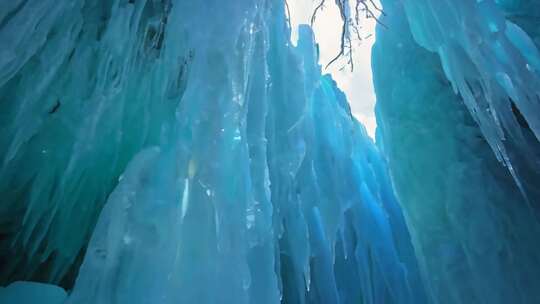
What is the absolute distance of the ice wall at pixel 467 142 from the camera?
2.94m

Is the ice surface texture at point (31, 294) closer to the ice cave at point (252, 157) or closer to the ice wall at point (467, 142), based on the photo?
the ice cave at point (252, 157)

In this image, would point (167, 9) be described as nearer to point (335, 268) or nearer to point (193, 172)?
point (193, 172)

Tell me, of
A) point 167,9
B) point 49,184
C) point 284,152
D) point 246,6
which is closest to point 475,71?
point 284,152

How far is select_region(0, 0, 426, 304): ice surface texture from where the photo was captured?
2.05 meters

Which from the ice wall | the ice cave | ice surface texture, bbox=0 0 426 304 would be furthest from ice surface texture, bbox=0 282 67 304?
the ice wall

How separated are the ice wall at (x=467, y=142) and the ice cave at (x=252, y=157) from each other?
0.01m

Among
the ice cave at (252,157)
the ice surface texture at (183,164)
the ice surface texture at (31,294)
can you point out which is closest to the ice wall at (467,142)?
the ice cave at (252,157)

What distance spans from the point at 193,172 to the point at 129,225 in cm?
42

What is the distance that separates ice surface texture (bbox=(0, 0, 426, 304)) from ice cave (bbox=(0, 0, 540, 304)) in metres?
0.01

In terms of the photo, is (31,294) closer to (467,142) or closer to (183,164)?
(183,164)

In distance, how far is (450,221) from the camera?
Result: 3.34 m

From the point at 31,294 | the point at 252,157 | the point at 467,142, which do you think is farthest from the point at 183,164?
the point at 467,142

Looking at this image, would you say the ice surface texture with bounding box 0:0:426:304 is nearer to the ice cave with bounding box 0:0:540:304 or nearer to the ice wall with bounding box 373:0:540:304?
the ice cave with bounding box 0:0:540:304

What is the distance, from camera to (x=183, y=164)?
7.08 ft
